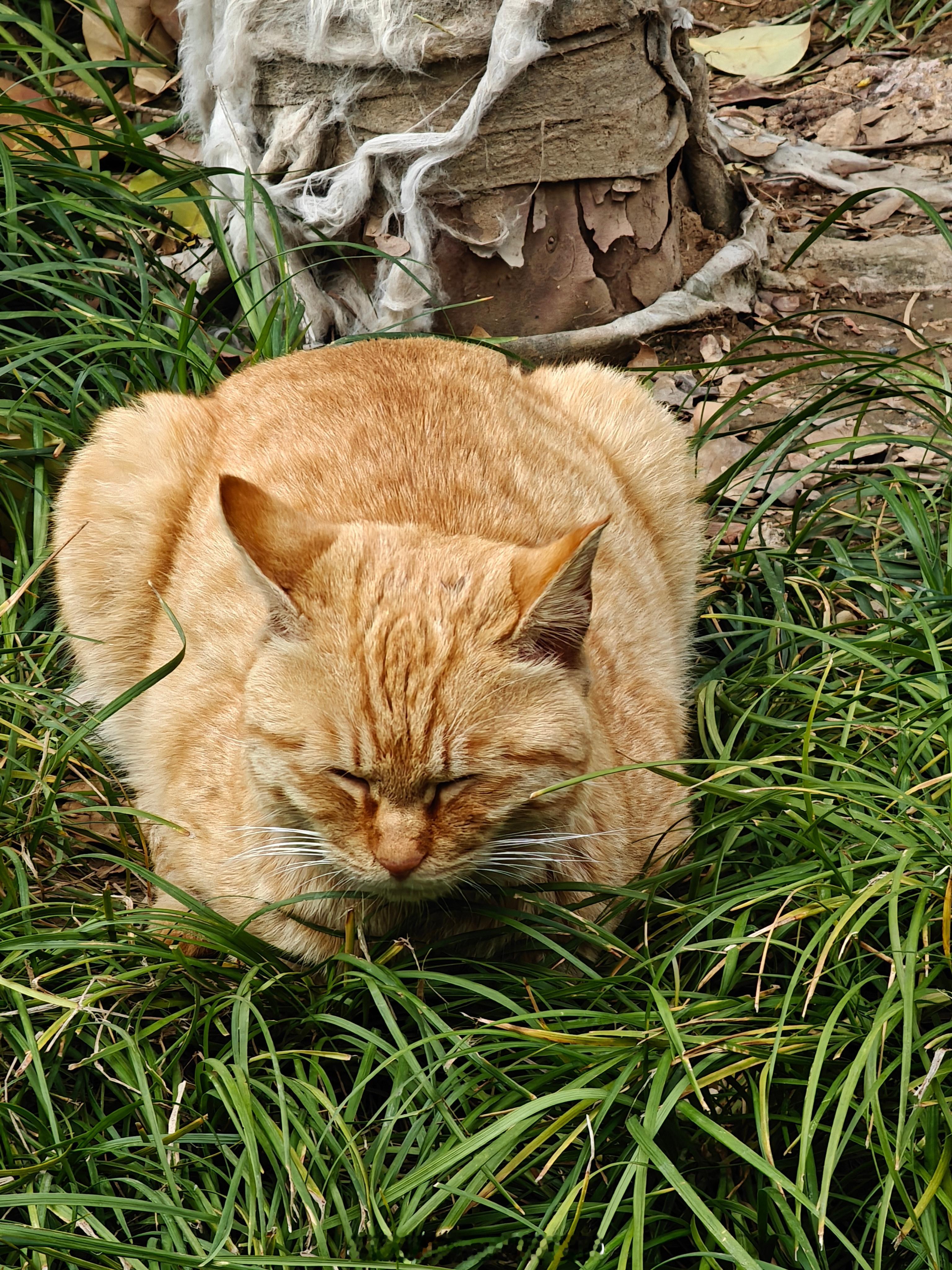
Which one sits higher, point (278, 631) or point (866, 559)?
point (278, 631)

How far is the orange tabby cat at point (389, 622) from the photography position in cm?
224

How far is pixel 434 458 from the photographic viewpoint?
292 cm

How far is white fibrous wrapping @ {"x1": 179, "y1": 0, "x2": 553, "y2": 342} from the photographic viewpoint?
3.93 m

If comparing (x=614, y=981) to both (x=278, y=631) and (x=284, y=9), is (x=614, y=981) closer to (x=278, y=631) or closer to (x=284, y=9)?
(x=278, y=631)

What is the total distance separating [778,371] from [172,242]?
230 cm

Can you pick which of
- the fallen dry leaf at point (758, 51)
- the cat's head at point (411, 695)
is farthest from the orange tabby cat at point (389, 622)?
Answer: the fallen dry leaf at point (758, 51)

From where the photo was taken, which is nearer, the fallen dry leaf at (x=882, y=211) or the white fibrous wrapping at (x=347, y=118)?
the white fibrous wrapping at (x=347, y=118)

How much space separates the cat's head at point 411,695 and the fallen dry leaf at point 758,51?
15.8 ft

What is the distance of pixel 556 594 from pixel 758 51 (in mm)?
5106

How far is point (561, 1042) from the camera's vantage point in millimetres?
2271

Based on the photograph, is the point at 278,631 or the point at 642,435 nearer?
the point at 278,631

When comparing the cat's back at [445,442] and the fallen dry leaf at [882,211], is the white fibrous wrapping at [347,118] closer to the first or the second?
the cat's back at [445,442]

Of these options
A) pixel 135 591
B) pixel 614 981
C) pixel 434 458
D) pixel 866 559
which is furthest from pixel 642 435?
pixel 614 981

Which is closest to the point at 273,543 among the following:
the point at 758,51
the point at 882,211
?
the point at 882,211
